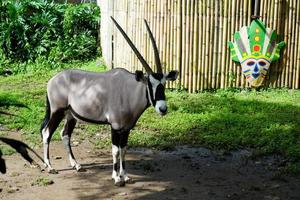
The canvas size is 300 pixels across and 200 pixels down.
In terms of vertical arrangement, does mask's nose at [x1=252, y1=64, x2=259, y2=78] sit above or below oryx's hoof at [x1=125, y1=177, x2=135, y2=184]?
above

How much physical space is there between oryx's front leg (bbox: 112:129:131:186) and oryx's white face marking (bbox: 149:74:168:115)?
0.65m

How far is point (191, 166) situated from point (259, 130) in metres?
1.87

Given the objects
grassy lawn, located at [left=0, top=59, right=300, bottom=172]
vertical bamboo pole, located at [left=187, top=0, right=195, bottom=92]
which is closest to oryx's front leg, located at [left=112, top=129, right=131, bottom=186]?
grassy lawn, located at [left=0, top=59, right=300, bottom=172]

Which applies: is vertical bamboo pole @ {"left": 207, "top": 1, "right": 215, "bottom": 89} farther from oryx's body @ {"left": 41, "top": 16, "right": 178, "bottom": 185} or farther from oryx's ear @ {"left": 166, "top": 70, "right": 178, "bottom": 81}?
oryx's ear @ {"left": 166, "top": 70, "right": 178, "bottom": 81}

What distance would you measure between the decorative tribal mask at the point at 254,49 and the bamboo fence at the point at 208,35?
0.15 metres

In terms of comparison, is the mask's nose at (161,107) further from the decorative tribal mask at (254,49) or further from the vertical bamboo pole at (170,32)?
the decorative tribal mask at (254,49)

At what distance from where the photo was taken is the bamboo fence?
425 inches

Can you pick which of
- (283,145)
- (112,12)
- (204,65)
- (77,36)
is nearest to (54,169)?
(283,145)

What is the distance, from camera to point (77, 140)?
26.8 feet

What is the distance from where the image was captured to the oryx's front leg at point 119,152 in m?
6.14

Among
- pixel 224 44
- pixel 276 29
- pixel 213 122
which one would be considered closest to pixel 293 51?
pixel 276 29

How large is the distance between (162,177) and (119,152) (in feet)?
2.32

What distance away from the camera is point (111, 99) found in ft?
20.3

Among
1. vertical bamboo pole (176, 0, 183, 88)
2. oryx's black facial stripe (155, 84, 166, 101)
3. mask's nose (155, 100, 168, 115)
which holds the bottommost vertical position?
mask's nose (155, 100, 168, 115)
